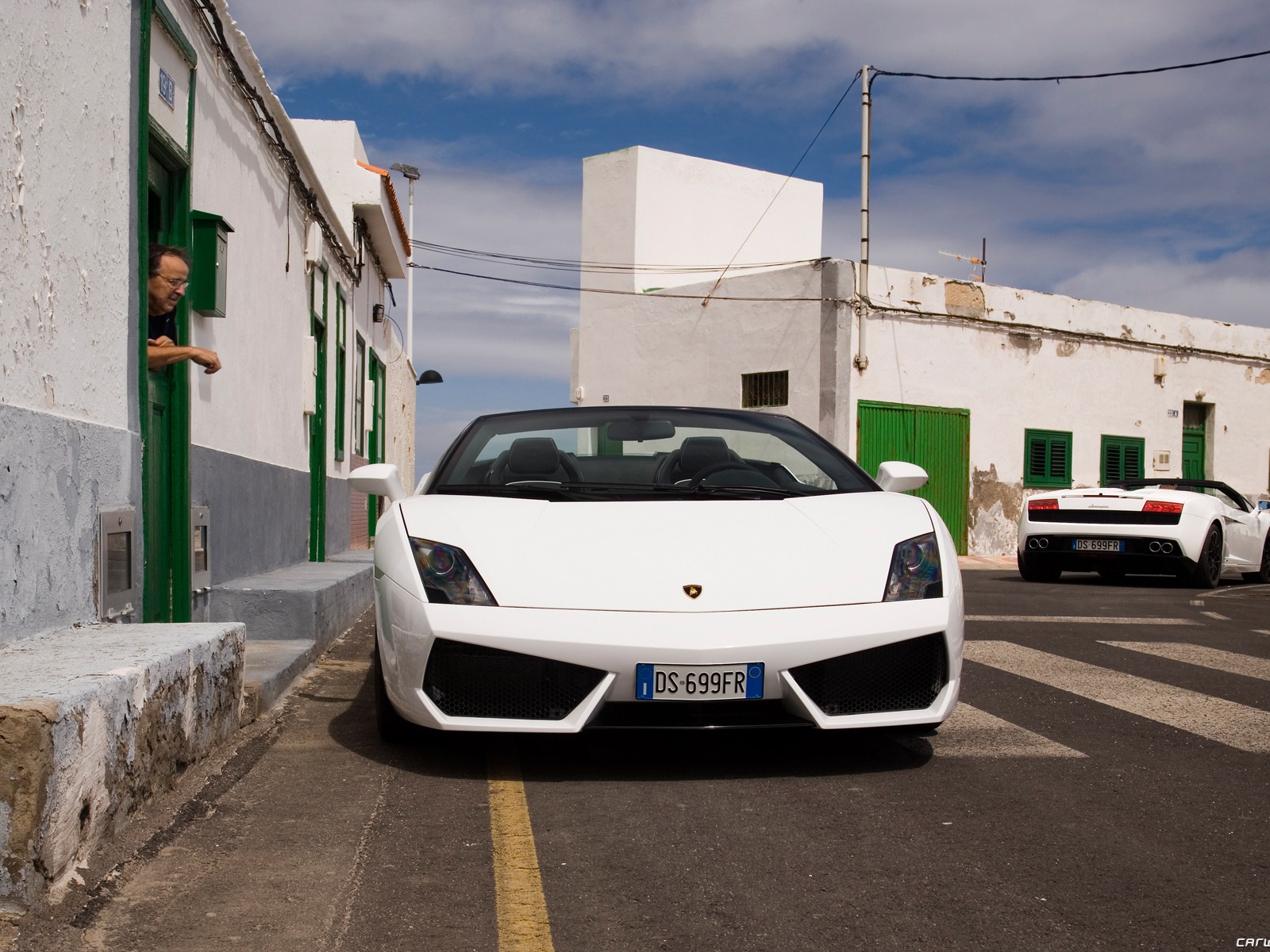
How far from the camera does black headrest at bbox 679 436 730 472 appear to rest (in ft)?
17.5

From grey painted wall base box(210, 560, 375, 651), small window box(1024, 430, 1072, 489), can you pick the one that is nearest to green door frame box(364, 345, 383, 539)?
grey painted wall base box(210, 560, 375, 651)

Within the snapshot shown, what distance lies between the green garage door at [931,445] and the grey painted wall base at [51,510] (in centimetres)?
1802

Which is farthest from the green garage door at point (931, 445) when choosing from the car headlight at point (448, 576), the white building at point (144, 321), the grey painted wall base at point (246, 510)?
the car headlight at point (448, 576)

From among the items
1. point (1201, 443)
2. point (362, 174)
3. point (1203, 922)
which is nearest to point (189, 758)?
point (1203, 922)

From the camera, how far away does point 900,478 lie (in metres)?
5.16

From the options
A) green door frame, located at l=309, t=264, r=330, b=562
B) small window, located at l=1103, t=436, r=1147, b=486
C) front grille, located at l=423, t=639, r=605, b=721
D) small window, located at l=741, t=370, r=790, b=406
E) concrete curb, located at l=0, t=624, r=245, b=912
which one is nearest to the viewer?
concrete curb, located at l=0, t=624, r=245, b=912

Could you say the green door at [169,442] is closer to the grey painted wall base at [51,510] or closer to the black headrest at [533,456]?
the grey painted wall base at [51,510]

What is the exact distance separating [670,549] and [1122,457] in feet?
76.8

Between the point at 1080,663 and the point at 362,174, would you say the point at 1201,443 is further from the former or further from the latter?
the point at 1080,663

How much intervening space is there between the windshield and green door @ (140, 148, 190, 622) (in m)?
1.89

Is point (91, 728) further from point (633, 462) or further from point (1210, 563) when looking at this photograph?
point (1210, 563)

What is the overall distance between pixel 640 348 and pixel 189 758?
2363 cm

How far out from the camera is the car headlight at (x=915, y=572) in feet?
13.7

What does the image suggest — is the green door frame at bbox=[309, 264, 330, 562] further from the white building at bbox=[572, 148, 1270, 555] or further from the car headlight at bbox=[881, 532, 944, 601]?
the white building at bbox=[572, 148, 1270, 555]
